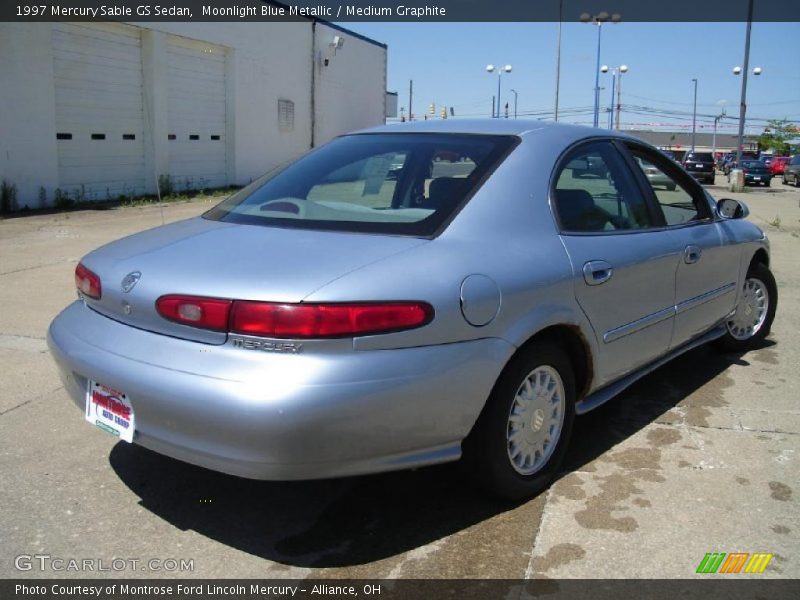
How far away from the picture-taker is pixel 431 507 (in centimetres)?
328

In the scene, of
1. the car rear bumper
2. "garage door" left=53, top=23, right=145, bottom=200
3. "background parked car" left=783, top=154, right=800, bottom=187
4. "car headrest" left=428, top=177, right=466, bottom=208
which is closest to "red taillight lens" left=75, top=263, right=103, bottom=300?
the car rear bumper

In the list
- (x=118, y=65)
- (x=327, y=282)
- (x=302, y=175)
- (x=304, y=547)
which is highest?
(x=118, y=65)

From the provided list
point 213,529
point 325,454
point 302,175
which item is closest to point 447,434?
point 325,454

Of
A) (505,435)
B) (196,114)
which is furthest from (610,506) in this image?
(196,114)

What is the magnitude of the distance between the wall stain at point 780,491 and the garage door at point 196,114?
16222 millimetres

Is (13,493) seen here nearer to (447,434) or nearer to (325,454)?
(325,454)

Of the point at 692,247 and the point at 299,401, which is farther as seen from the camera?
the point at 692,247

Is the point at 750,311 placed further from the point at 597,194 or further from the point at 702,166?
the point at 702,166

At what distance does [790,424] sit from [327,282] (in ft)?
9.96

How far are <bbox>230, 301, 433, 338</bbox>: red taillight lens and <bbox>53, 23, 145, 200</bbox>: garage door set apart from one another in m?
13.4

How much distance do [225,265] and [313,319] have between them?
463 millimetres

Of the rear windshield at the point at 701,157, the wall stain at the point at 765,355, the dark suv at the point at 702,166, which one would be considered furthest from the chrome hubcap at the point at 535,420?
the rear windshield at the point at 701,157

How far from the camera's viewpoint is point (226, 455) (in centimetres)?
257

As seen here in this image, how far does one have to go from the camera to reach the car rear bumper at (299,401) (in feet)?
8.13
